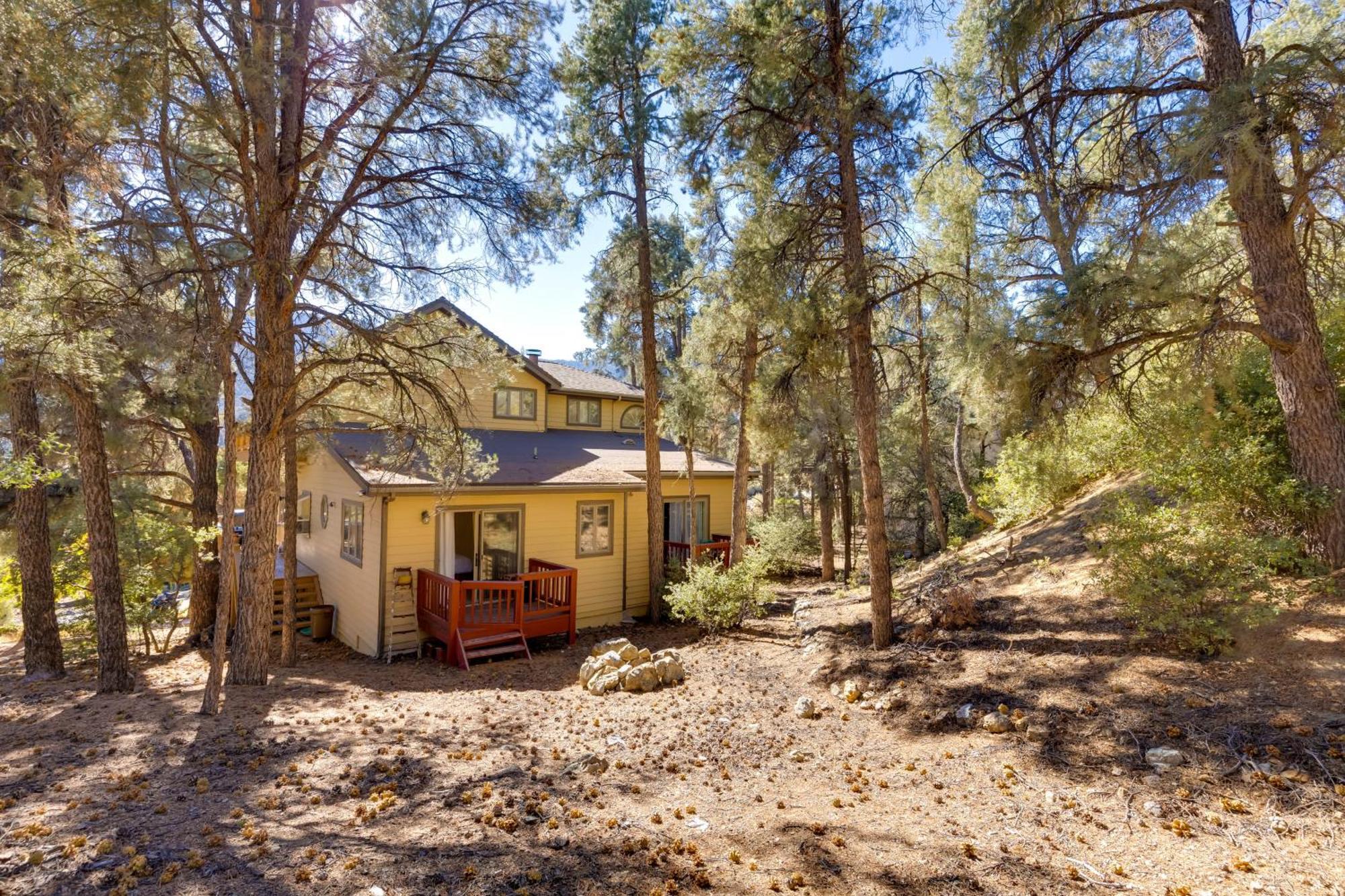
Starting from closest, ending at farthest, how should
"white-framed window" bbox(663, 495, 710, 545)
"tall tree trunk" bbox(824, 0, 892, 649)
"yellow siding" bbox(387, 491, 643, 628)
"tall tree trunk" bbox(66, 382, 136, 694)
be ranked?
"tall tree trunk" bbox(824, 0, 892, 649), "tall tree trunk" bbox(66, 382, 136, 694), "yellow siding" bbox(387, 491, 643, 628), "white-framed window" bbox(663, 495, 710, 545)

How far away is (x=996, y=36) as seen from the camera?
19.6ft

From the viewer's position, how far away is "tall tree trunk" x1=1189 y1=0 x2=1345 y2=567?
5.27 m

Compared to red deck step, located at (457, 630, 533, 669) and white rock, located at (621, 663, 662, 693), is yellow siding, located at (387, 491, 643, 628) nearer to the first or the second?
red deck step, located at (457, 630, 533, 669)

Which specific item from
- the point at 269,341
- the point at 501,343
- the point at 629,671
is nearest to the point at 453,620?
the point at 629,671

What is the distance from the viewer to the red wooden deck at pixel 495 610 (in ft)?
31.0

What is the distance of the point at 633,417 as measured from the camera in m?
17.2

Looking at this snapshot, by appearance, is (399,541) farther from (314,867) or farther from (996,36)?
(996,36)

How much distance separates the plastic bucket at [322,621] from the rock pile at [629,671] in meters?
6.56

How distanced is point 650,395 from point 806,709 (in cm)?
737

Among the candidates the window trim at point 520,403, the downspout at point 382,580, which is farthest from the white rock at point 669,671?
the window trim at point 520,403

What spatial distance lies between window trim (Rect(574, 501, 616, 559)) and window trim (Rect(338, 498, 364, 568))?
3.66m

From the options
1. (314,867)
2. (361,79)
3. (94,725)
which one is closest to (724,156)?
(361,79)

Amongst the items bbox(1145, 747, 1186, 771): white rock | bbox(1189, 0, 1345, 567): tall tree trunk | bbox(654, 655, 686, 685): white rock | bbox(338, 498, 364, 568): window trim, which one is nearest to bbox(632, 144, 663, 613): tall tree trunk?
bbox(654, 655, 686, 685): white rock

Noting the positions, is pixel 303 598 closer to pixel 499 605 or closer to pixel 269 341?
pixel 499 605
